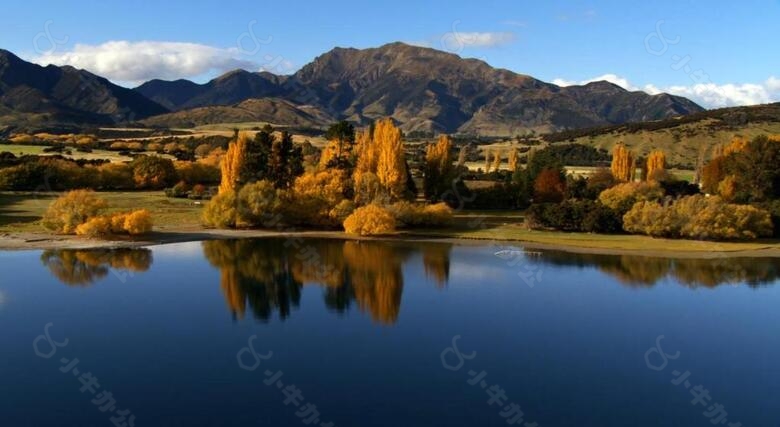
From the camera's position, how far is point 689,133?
155 meters

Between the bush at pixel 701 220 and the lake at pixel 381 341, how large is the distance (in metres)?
9.54

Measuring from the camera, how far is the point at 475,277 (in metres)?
49.8

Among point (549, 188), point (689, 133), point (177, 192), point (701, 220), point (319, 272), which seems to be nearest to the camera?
point (319, 272)

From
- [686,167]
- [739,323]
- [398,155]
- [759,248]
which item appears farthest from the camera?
[686,167]

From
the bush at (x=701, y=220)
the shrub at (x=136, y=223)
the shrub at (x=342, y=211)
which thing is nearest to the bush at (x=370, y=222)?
the shrub at (x=342, y=211)

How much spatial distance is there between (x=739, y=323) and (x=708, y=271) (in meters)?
15.2

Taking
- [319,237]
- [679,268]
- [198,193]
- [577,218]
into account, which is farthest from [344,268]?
[198,193]

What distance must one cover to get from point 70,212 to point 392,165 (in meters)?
30.5

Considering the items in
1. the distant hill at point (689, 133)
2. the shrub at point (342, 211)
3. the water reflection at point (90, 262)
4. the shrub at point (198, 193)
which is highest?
the distant hill at point (689, 133)

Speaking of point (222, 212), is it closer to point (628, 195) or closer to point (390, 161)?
point (390, 161)

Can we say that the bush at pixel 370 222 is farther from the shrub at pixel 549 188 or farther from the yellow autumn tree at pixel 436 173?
the shrub at pixel 549 188

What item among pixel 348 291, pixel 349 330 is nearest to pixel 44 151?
pixel 348 291

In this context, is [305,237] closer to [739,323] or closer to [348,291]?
[348,291]

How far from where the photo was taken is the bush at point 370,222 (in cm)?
6700
